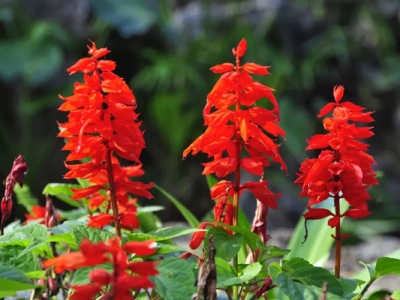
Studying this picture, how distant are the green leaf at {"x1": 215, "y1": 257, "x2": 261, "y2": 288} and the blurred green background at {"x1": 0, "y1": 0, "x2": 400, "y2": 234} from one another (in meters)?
3.57

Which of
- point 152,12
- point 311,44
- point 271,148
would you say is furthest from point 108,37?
point 271,148

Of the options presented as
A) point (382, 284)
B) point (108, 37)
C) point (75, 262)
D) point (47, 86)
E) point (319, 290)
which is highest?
point (108, 37)

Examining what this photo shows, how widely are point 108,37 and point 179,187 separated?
137 cm

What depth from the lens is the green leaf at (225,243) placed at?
30.3 inches

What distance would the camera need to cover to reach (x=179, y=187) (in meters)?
4.96

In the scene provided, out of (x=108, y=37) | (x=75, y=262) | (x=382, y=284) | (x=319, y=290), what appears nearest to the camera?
(x=75, y=262)

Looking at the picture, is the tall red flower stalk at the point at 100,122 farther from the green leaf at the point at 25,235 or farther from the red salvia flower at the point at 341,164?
the red salvia flower at the point at 341,164

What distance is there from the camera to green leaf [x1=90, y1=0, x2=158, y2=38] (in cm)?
510

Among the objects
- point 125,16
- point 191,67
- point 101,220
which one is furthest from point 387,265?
point 125,16

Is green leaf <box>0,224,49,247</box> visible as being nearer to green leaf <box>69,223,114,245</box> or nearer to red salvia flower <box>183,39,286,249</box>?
green leaf <box>69,223,114,245</box>

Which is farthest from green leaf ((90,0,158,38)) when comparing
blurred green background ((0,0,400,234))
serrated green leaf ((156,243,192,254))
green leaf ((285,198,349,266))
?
serrated green leaf ((156,243,192,254))

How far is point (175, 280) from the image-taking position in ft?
2.28

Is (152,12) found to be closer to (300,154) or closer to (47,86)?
(47,86)

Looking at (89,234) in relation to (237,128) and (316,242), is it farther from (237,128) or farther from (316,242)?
(316,242)
